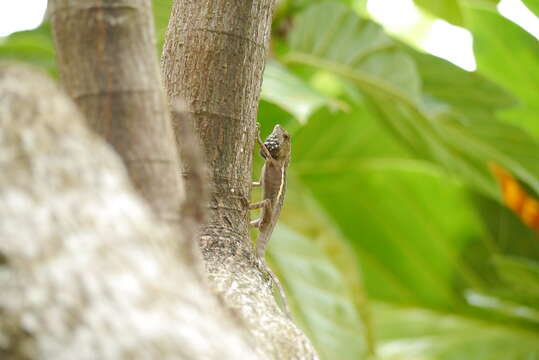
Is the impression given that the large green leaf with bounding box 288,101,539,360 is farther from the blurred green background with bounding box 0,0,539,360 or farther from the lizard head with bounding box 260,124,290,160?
the lizard head with bounding box 260,124,290,160

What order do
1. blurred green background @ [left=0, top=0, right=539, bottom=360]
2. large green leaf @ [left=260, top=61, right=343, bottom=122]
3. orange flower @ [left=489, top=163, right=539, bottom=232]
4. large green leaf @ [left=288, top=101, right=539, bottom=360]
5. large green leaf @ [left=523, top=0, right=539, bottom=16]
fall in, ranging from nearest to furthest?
large green leaf @ [left=260, top=61, right=343, bottom=122]
blurred green background @ [left=0, top=0, right=539, bottom=360]
large green leaf @ [left=523, top=0, right=539, bottom=16]
orange flower @ [left=489, top=163, right=539, bottom=232]
large green leaf @ [left=288, top=101, right=539, bottom=360]

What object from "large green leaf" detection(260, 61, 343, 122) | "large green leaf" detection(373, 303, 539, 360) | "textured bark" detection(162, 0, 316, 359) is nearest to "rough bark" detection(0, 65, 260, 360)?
"textured bark" detection(162, 0, 316, 359)

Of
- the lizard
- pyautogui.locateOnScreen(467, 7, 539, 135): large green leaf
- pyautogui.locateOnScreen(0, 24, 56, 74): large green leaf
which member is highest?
pyautogui.locateOnScreen(467, 7, 539, 135): large green leaf

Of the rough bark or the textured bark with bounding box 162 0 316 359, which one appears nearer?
the rough bark

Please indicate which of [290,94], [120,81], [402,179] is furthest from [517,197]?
[120,81]

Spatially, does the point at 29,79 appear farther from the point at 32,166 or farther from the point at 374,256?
the point at 374,256

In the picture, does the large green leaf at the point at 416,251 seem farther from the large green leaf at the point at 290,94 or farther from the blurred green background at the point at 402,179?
the large green leaf at the point at 290,94

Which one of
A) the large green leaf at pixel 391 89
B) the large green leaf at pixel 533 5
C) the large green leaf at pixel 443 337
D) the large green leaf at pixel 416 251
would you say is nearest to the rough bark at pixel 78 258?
the large green leaf at pixel 391 89

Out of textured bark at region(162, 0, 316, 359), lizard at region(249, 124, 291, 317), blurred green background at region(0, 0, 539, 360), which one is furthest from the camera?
blurred green background at region(0, 0, 539, 360)
